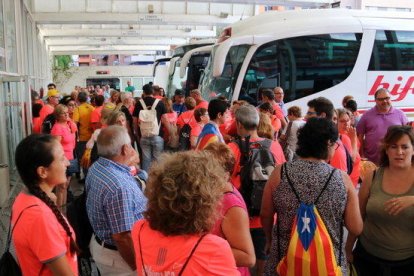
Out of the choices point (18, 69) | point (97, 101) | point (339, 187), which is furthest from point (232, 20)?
point (339, 187)

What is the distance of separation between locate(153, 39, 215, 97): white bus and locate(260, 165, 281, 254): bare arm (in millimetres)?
11138

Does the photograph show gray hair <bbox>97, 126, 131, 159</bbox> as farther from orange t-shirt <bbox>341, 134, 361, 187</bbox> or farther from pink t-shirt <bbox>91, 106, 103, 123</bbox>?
pink t-shirt <bbox>91, 106, 103, 123</bbox>

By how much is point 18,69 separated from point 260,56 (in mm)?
5993

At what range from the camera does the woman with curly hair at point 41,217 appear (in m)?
2.14

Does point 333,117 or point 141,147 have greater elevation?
point 333,117

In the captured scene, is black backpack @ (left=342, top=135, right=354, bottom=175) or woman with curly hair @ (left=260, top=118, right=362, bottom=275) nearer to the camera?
woman with curly hair @ (left=260, top=118, right=362, bottom=275)

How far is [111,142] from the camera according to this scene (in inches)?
119

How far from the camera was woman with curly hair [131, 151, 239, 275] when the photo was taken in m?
1.82

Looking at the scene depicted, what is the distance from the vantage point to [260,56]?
10164 millimetres

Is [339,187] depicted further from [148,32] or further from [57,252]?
[148,32]

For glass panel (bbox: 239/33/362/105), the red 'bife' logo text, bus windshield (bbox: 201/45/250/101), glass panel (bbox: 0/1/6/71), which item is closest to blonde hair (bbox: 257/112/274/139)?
glass panel (bbox: 239/33/362/105)

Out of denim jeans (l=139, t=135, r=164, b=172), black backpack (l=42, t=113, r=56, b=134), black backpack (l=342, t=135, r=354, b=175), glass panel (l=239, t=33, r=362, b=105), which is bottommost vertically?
denim jeans (l=139, t=135, r=164, b=172)

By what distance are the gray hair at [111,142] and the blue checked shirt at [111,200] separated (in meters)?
0.07

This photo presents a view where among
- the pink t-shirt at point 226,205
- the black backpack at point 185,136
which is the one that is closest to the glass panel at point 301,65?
the black backpack at point 185,136
